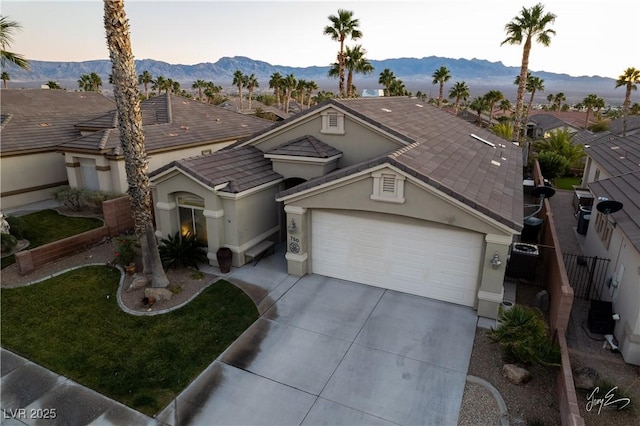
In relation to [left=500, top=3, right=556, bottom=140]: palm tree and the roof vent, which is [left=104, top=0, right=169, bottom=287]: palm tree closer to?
Answer: the roof vent

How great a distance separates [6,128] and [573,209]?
31.9 m

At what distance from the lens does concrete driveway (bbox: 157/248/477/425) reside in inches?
314

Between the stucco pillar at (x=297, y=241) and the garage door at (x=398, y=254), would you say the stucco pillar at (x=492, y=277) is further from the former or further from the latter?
the stucco pillar at (x=297, y=241)

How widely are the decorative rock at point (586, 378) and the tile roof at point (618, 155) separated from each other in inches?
387

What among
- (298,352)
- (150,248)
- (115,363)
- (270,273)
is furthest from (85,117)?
(298,352)

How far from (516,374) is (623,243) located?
5.41m

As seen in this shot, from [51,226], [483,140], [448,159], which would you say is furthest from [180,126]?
[483,140]

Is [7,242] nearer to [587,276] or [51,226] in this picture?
[51,226]

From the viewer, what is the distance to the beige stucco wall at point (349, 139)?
15.5 metres

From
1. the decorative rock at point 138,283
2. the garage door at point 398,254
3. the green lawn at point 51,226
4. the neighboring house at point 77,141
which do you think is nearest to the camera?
the garage door at point 398,254

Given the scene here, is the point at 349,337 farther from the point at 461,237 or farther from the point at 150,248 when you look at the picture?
the point at 150,248

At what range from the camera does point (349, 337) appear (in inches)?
407

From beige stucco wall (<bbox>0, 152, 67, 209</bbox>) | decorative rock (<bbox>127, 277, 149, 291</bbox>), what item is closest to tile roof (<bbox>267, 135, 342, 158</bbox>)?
decorative rock (<bbox>127, 277, 149, 291</bbox>)
